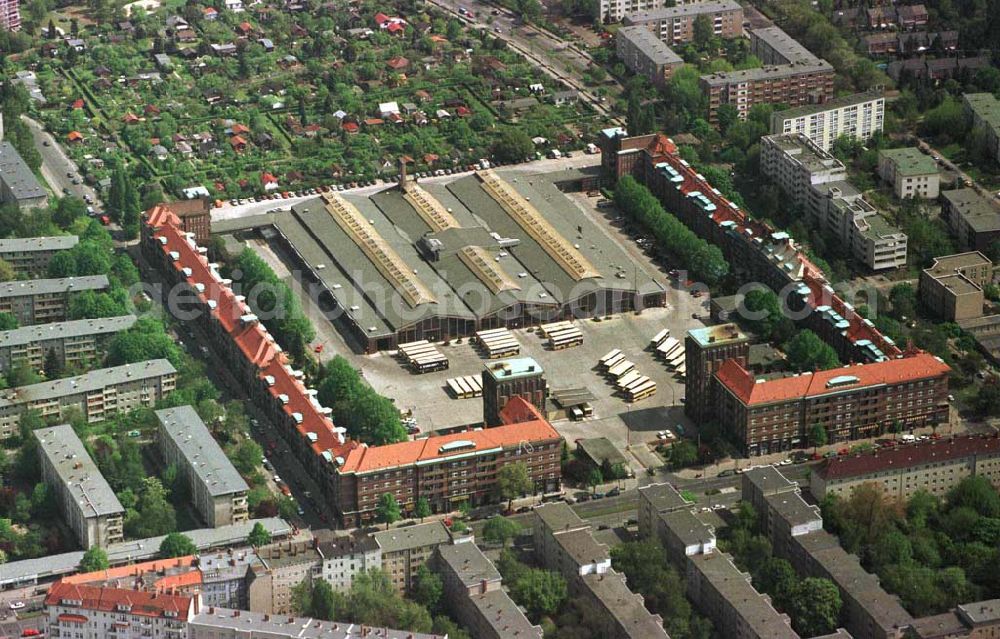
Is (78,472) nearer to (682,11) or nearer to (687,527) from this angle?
(687,527)

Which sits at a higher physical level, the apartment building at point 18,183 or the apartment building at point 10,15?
the apartment building at point 18,183

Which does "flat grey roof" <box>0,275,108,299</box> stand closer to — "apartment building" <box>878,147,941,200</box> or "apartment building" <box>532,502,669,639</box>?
"apartment building" <box>532,502,669,639</box>

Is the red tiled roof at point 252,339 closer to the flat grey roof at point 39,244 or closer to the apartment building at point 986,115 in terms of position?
the flat grey roof at point 39,244

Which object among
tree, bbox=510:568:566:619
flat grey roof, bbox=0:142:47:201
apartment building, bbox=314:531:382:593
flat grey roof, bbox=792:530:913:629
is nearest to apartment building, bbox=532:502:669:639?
tree, bbox=510:568:566:619

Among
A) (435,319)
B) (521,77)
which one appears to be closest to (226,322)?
(435,319)

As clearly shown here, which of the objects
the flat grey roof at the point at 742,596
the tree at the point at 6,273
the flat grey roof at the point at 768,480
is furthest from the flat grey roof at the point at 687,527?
the tree at the point at 6,273

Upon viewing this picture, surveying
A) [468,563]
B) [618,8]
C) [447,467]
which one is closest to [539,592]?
[468,563]

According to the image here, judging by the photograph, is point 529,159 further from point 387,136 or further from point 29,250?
point 29,250
